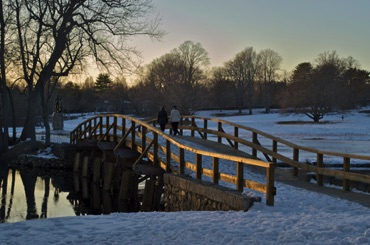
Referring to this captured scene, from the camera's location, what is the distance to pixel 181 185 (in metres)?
11.6

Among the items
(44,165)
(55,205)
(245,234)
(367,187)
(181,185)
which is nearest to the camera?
(245,234)

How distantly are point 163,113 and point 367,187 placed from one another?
32.6ft

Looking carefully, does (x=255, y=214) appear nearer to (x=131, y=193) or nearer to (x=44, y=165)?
(x=131, y=193)

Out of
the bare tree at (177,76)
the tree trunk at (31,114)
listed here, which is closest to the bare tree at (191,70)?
the bare tree at (177,76)

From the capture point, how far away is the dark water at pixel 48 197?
15.6 metres

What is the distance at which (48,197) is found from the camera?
18781mm

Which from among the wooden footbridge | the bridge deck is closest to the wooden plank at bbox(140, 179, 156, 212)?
the wooden footbridge

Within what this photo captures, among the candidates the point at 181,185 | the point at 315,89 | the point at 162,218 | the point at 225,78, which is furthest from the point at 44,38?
the point at 225,78

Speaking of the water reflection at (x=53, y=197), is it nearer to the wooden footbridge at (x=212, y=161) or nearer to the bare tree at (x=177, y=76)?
the wooden footbridge at (x=212, y=161)

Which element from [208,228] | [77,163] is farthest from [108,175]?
[208,228]

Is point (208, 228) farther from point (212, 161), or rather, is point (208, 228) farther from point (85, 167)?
point (85, 167)

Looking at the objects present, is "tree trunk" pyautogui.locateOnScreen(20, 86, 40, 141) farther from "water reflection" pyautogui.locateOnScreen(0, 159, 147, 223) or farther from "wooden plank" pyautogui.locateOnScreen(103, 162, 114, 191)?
"wooden plank" pyautogui.locateOnScreen(103, 162, 114, 191)

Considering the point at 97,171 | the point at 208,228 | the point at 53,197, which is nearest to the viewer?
the point at 208,228

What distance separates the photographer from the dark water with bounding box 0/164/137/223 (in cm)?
1561
